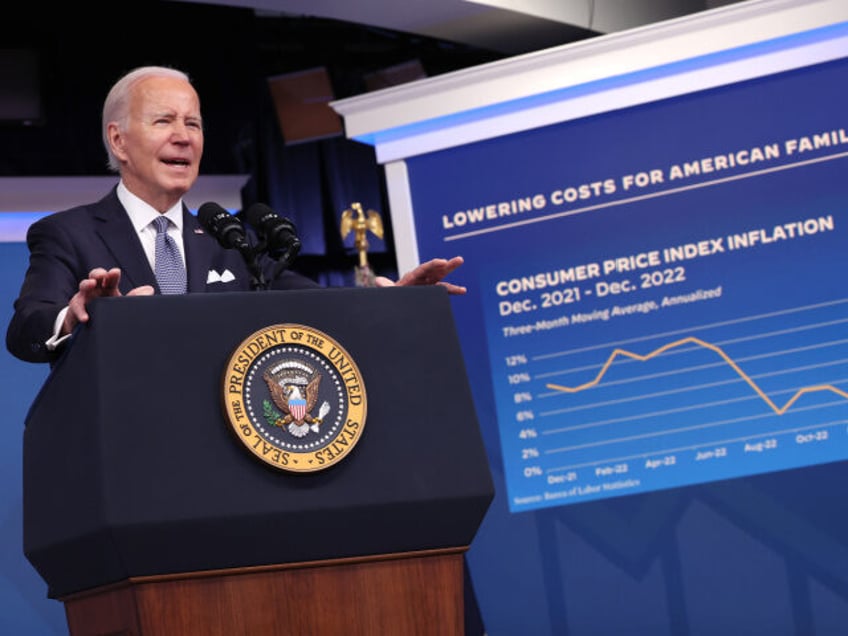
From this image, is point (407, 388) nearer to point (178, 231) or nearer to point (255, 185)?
point (178, 231)

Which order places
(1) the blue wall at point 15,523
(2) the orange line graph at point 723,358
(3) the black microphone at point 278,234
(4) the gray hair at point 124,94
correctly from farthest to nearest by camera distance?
(1) the blue wall at point 15,523
(2) the orange line graph at point 723,358
(4) the gray hair at point 124,94
(3) the black microphone at point 278,234

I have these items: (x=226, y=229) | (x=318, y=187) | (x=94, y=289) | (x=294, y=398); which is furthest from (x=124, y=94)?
(x=318, y=187)

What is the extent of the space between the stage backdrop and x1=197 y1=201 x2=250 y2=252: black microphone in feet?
7.89

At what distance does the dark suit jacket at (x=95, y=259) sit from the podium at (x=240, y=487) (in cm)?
20

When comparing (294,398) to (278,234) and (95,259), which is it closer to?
(278,234)

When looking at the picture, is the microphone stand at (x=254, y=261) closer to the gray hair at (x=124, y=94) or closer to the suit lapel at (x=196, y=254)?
the suit lapel at (x=196, y=254)

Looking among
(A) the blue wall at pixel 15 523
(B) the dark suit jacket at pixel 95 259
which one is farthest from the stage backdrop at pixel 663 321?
(B) the dark suit jacket at pixel 95 259

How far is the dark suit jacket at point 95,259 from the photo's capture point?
1722 mm

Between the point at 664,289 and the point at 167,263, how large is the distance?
2310 millimetres

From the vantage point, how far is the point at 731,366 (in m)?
3.77

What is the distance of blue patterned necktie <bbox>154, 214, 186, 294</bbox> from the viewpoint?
1.87 metres

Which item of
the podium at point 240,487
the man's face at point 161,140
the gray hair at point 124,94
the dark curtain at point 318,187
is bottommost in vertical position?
the podium at point 240,487

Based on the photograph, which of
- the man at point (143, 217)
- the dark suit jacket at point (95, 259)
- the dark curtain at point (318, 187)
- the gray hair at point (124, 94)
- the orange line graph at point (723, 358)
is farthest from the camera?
the dark curtain at point (318, 187)

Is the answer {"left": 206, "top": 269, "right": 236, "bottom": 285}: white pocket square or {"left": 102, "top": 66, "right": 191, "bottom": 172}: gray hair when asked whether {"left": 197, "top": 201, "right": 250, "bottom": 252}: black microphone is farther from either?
{"left": 102, "top": 66, "right": 191, "bottom": 172}: gray hair
